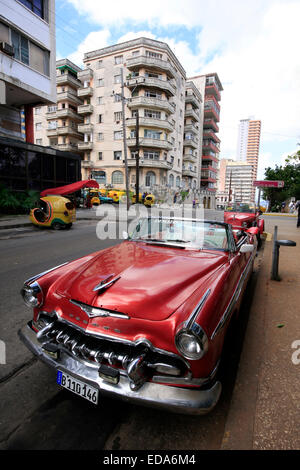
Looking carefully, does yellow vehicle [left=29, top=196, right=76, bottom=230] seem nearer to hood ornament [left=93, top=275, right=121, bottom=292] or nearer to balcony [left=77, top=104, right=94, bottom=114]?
hood ornament [left=93, top=275, right=121, bottom=292]

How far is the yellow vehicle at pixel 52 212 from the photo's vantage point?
10.6m

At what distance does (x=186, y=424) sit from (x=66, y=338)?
1.06 meters

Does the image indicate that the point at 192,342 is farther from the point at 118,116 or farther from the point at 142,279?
the point at 118,116

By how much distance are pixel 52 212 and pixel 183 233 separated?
341 inches

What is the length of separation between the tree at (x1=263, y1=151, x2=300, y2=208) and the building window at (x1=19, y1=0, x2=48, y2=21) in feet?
103

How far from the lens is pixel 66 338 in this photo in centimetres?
182

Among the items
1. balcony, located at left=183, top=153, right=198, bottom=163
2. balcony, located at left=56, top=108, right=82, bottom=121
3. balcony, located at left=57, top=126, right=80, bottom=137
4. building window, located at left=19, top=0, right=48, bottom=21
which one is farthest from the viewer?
balcony, located at left=183, top=153, right=198, bottom=163

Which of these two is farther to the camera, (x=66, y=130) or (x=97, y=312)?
(x=66, y=130)

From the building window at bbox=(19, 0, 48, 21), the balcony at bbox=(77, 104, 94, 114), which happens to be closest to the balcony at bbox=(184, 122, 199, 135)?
the balcony at bbox=(77, 104, 94, 114)

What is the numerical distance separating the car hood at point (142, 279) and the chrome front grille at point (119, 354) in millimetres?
227

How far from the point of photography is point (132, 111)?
37250 millimetres

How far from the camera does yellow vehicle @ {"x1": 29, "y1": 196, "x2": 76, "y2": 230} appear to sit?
34.7 ft

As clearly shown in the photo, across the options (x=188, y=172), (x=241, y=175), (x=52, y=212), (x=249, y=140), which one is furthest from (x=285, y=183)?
(x=249, y=140)
